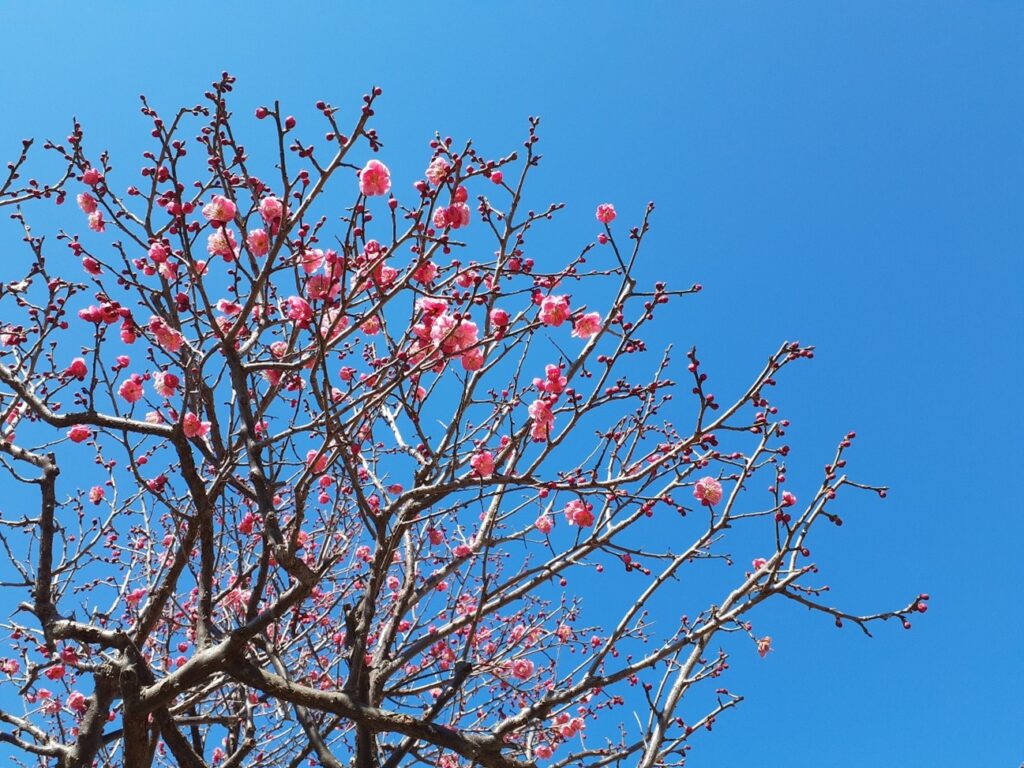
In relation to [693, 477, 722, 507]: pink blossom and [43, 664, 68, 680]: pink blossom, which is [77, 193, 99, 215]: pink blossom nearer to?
[43, 664, 68, 680]: pink blossom

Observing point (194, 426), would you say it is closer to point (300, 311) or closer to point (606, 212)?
point (300, 311)

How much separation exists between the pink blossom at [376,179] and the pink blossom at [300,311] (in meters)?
0.62

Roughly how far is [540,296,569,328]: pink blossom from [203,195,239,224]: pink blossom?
166 centimetres

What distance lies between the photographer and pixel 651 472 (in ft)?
11.0

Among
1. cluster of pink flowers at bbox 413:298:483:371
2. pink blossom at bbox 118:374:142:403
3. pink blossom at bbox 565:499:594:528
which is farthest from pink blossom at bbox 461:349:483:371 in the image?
pink blossom at bbox 118:374:142:403

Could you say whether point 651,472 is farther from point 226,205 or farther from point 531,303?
point 226,205

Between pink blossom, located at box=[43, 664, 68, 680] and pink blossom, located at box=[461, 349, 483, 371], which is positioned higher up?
pink blossom, located at box=[461, 349, 483, 371]

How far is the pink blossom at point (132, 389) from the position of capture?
13.3ft

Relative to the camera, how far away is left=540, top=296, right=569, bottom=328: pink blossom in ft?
12.4

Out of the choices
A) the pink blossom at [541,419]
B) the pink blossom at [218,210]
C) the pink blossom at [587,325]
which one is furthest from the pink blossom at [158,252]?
the pink blossom at [587,325]

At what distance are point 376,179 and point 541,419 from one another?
1.44m

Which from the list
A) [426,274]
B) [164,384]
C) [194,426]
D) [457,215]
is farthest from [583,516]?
[164,384]

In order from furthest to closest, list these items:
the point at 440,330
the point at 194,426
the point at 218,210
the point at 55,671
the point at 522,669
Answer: the point at 522,669
the point at 55,671
the point at 194,426
the point at 218,210
the point at 440,330

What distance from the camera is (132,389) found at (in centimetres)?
406
